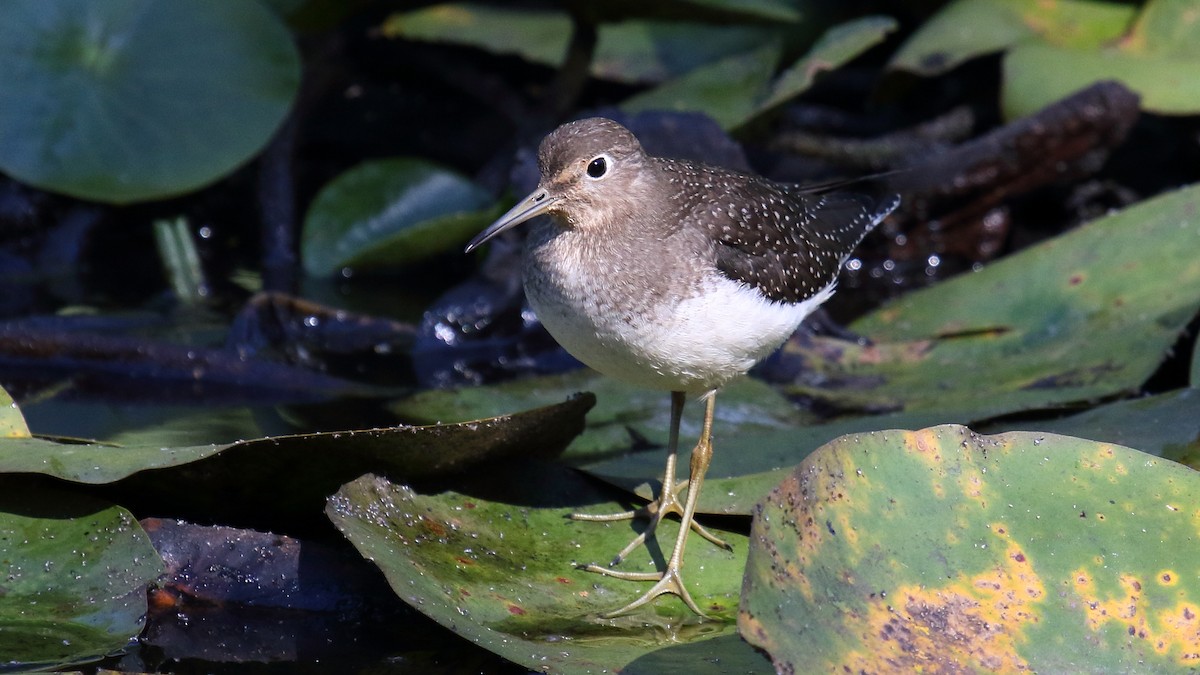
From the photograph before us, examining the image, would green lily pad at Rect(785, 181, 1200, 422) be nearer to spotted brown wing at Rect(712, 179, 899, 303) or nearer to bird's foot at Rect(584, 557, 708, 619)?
spotted brown wing at Rect(712, 179, 899, 303)

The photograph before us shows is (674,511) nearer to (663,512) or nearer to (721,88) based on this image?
(663,512)

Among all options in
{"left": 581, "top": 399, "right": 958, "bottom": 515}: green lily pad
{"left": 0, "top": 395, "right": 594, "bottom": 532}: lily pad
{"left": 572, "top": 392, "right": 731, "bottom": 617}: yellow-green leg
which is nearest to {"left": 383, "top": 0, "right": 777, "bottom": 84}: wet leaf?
{"left": 581, "top": 399, "right": 958, "bottom": 515}: green lily pad

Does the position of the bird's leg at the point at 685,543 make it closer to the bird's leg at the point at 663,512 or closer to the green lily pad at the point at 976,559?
the bird's leg at the point at 663,512

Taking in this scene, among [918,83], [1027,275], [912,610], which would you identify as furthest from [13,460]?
[918,83]

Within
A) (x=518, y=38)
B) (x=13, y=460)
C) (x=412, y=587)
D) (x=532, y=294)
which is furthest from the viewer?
(x=518, y=38)

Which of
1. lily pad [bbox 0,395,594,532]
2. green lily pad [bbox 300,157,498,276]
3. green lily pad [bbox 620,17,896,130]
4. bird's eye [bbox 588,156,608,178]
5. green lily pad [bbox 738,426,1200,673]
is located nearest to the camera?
green lily pad [bbox 738,426,1200,673]

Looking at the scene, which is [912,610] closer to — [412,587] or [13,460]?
[412,587]
